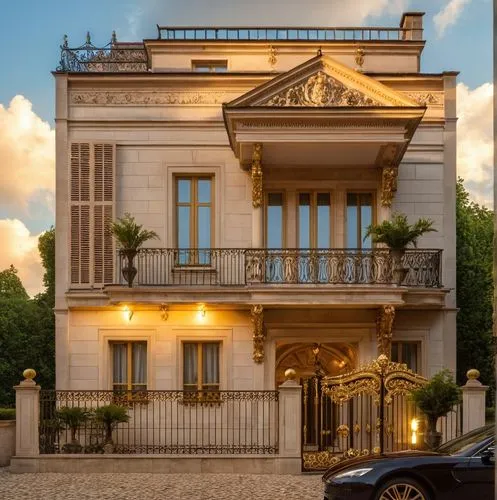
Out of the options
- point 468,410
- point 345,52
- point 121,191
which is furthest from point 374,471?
point 345,52

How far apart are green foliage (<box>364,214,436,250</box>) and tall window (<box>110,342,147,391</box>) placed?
627cm

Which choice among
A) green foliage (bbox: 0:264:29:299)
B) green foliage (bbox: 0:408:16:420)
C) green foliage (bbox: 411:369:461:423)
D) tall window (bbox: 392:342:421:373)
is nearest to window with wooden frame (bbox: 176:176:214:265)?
tall window (bbox: 392:342:421:373)

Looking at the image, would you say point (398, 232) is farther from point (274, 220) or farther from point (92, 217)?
point (92, 217)

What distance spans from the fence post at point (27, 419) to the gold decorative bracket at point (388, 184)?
905 centimetres

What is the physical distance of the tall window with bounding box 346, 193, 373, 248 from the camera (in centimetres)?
2217

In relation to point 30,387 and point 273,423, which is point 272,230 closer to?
point 273,423

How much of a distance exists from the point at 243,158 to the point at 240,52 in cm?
346

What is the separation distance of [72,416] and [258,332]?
15.7ft

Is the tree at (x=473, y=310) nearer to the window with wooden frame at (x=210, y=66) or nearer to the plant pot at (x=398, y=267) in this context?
the plant pot at (x=398, y=267)

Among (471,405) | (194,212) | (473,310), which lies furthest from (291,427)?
(473,310)

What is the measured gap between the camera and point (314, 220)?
72.8ft

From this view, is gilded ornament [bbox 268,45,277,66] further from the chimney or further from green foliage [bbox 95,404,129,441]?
green foliage [bbox 95,404,129,441]

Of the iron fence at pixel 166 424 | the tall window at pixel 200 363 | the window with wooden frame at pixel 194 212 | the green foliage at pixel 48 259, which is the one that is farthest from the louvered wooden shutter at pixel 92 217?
A: the green foliage at pixel 48 259

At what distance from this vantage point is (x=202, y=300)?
68.1ft
